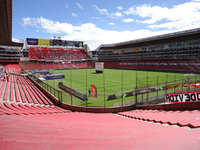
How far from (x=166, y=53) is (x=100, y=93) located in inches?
1898

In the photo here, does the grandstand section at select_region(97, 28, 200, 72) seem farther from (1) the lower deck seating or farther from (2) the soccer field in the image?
(1) the lower deck seating

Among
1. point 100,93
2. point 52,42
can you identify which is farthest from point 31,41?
point 100,93

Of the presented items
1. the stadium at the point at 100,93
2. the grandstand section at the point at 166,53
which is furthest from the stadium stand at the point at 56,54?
the grandstand section at the point at 166,53

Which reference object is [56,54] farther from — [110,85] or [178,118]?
[178,118]

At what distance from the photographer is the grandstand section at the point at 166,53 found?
47619 millimetres

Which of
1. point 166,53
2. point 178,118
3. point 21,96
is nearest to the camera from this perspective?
point 178,118

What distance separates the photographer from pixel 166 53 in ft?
192

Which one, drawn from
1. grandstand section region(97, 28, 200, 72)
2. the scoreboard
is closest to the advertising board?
the scoreboard

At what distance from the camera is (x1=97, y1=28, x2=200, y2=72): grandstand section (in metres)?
47.6

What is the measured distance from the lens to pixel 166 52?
193ft

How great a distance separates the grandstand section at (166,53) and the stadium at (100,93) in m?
0.32

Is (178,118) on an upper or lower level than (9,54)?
lower

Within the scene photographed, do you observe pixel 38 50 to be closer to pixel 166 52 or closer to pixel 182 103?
pixel 166 52

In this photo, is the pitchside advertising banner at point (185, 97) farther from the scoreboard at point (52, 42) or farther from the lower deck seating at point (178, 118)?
the scoreboard at point (52, 42)
